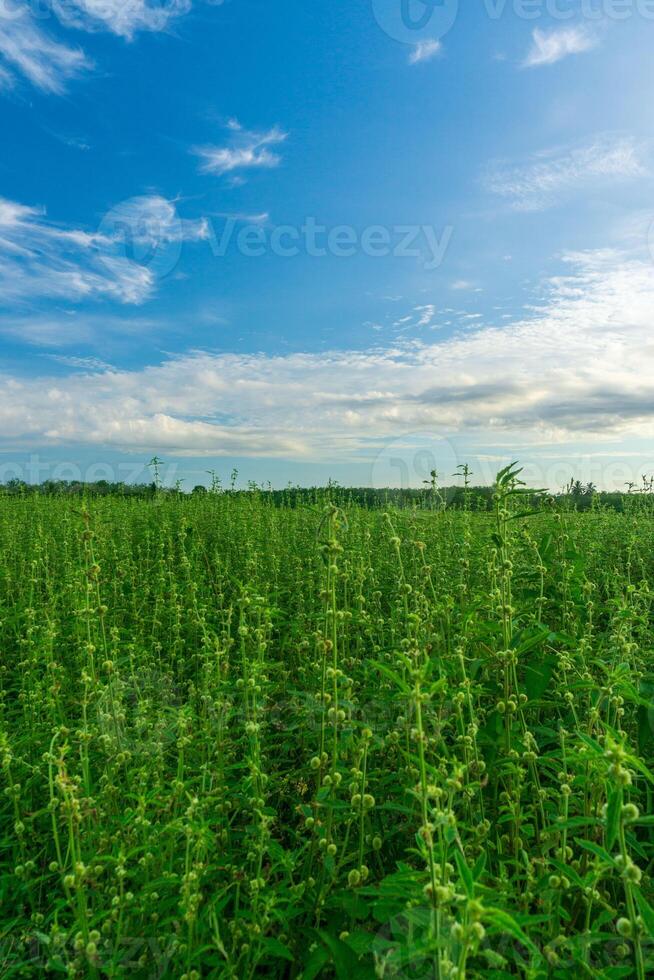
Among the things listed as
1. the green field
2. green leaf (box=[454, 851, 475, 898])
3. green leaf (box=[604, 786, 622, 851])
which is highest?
green leaf (box=[604, 786, 622, 851])

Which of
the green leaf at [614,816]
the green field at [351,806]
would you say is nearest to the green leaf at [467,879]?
the green field at [351,806]

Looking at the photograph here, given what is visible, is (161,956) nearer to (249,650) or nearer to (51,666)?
(51,666)

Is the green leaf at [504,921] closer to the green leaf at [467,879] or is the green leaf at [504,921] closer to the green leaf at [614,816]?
the green leaf at [467,879]

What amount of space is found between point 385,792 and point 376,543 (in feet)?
18.0

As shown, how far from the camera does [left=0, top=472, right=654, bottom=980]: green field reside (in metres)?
1.80

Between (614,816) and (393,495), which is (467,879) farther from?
(393,495)

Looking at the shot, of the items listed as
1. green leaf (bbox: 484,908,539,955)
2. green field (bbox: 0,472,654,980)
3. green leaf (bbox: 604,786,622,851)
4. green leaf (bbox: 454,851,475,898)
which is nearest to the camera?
green leaf (bbox: 484,908,539,955)

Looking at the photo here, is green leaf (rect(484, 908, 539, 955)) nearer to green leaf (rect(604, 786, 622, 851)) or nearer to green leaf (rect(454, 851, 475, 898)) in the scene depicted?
green leaf (rect(454, 851, 475, 898))

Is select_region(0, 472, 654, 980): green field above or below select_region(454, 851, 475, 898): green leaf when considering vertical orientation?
below

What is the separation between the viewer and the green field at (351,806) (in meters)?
1.80

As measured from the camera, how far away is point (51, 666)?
3904mm

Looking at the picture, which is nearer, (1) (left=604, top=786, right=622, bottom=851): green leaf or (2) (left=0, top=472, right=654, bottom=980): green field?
(1) (left=604, top=786, right=622, bottom=851): green leaf

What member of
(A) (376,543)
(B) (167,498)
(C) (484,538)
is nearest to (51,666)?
(C) (484,538)

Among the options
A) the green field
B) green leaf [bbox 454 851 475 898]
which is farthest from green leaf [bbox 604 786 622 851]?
green leaf [bbox 454 851 475 898]
